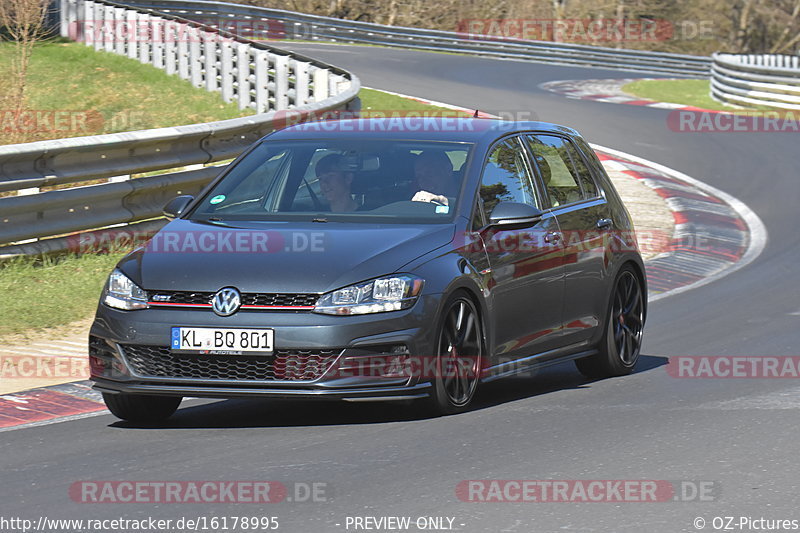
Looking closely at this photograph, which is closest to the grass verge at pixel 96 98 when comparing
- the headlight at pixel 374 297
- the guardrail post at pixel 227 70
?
the guardrail post at pixel 227 70

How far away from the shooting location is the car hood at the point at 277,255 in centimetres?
713

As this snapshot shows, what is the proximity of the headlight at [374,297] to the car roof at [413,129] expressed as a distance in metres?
1.41

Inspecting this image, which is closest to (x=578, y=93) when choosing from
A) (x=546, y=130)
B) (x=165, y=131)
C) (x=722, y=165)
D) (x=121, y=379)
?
(x=722, y=165)

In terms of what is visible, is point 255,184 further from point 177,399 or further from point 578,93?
point 578,93

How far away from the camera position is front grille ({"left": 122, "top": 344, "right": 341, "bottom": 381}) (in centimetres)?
710

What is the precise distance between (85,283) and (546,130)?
13.9 feet

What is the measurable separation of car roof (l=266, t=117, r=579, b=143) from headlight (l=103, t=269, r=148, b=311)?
5.46 feet

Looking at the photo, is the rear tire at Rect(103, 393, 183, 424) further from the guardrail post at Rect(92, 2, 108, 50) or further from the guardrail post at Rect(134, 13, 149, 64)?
the guardrail post at Rect(92, 2, 108, 50)

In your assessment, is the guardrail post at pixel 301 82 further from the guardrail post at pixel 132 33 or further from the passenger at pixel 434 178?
the passenger at pixel 434 178

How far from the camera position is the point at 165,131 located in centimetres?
1318

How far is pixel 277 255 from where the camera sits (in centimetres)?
734
